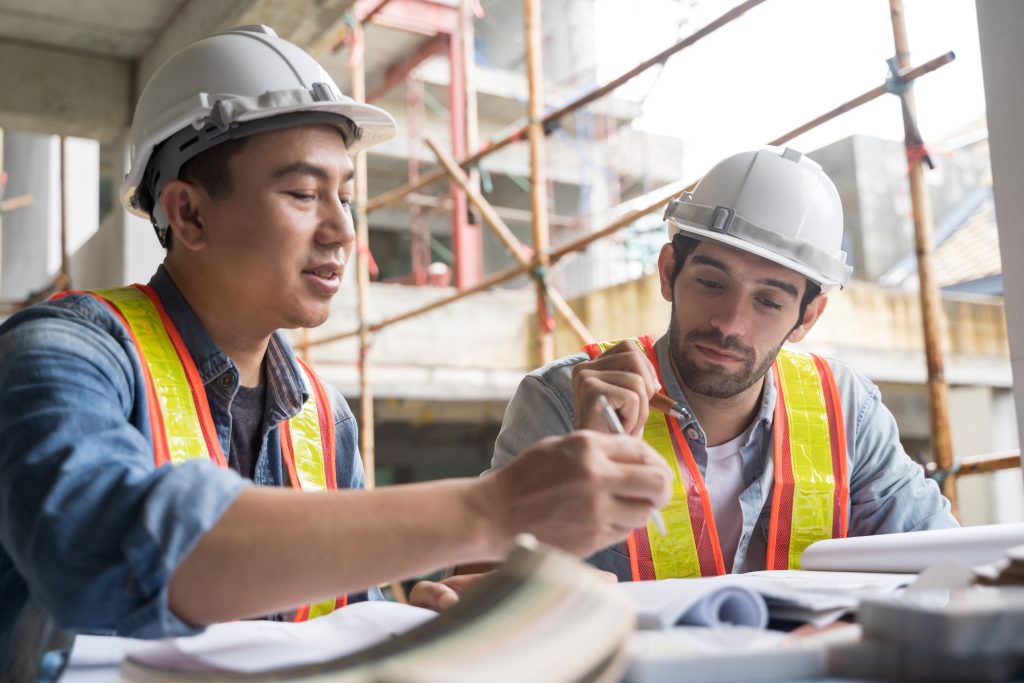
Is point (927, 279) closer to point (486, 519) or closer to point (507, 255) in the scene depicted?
point (486, 519)

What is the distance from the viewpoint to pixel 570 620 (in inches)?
33.3

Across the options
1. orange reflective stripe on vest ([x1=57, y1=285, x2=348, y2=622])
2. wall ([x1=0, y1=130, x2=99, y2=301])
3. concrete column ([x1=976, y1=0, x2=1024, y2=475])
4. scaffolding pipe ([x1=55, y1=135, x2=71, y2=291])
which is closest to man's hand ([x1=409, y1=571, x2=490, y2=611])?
orange reflective stripe on vest ([x1=57, y1=285, x2=348, y2=622])

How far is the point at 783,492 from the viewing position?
2.20 meters

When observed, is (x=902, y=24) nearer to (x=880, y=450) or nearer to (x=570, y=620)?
(x=880, y=450)

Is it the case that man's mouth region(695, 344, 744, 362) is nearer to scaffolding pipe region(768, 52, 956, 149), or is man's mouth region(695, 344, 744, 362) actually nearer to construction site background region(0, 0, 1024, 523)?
scaffolding pipe region(768, 52, 956, 149)

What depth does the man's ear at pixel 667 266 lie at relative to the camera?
246 centimetres

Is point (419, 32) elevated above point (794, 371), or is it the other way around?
point (419, 32)

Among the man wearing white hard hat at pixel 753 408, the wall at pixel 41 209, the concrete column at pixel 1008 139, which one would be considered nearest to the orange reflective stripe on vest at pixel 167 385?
the man wearing white hard hat at pixel 753 408

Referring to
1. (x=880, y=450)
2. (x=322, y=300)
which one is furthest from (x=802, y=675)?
(x=880, y=450)

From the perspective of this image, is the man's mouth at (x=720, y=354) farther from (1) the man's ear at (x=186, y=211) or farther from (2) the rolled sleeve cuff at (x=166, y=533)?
(2) the rolled sleeve cuff at (x=166, y=533)

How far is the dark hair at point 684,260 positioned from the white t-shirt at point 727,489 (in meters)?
0.35

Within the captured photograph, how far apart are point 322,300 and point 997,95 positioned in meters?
1.59

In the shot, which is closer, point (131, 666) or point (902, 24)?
point (131, 666)

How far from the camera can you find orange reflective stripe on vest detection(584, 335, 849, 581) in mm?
2123
